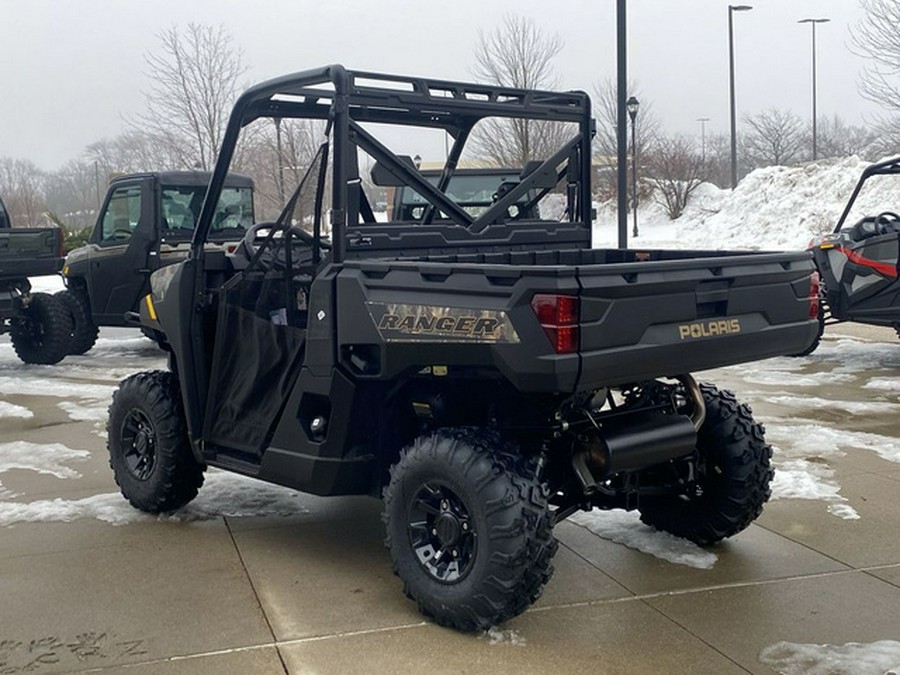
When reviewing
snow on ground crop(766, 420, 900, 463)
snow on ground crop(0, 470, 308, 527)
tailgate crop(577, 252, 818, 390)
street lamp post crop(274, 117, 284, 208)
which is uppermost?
street lamp post crop(274, 117, 284, 208)

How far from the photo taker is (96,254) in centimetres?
1244

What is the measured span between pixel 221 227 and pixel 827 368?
6310mm

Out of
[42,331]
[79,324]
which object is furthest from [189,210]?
[42,331]

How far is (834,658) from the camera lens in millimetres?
3748

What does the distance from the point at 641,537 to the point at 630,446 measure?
3.82 ft

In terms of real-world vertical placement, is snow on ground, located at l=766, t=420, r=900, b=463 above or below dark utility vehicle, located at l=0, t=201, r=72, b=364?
below

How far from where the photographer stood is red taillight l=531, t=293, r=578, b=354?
3.60 meters

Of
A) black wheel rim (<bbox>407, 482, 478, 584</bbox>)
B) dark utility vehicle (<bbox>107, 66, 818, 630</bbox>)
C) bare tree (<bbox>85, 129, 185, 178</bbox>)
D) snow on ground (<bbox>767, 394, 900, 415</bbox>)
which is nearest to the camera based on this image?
dark utility vehicle (<bbox>107, 66, 818, 630</bbox>)

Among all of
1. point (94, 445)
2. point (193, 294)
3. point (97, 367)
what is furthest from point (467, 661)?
point (97, 367)

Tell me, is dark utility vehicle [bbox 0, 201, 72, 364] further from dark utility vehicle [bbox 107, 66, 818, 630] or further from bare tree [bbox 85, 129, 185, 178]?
bare tree [bbox 85, 129, 185, 178]

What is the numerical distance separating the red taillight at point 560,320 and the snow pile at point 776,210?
23665mm

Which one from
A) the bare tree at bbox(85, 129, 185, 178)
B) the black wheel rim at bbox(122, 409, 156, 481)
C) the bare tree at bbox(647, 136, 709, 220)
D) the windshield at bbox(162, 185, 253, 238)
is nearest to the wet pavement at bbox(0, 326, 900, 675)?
the black wheel rim at bbox(122, 409, 156, 481)

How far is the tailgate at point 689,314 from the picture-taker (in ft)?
12.1

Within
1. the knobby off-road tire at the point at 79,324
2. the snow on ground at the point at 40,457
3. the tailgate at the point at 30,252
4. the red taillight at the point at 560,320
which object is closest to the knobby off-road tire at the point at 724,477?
the red taillight at the point at 560,320
